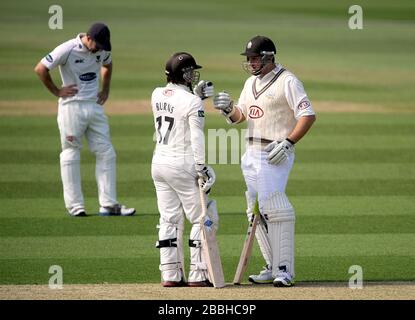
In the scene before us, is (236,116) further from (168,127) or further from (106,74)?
(106,74)

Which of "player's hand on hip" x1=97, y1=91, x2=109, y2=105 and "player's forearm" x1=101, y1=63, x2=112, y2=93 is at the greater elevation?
"player's forearm" x1=101, y1=63, x2=112, y2=93

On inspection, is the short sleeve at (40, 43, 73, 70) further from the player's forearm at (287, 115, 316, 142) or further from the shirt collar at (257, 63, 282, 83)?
the player's forearm at (287, 115, 316, 142)

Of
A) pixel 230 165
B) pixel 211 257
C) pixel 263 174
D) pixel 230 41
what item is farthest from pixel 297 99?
pixel 230 41

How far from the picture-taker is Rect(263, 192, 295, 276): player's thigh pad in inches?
363

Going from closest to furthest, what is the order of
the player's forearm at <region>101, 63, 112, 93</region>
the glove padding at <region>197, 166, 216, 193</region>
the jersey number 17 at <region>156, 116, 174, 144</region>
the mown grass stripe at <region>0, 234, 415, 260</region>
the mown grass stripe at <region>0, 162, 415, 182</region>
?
Answer: the glove padding at <region>197, 166, 216, 193</region>
the jersey number 17 at <region>156, 116, 174, 144</region>
the mown grass stripe at <region>0, 234, 415, 260</region>
the player's forearm at <region>101, 63, 112, 93</region>
the mown grass stripe at <region>0, 162, 415, 182</region>

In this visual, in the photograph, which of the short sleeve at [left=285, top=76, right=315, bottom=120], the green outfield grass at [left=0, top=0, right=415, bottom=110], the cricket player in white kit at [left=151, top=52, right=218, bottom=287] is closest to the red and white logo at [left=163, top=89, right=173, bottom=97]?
the cricket player in white kit at [left=151, top=52, right=218, bottom=287]

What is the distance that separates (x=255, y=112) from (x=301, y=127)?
1.44 ft

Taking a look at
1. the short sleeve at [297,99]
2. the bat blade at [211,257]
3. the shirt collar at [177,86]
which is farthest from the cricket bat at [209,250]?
the short sleeve at [297,99]

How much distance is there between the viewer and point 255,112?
31.0ft

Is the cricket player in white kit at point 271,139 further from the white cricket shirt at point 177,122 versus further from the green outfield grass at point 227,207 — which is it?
the green outfield grass at point 227,207

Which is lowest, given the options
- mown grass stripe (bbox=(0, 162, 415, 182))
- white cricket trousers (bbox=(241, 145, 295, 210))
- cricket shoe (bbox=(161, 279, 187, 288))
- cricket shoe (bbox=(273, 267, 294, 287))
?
cricket shoe (bbox=(161, 279, 187, 288))

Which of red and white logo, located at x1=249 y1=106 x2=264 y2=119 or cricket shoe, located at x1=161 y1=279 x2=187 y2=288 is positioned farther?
red and white logo, located at x1=249 y1=106 x2=264 y2=119

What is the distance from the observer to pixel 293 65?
24953 millimetres
